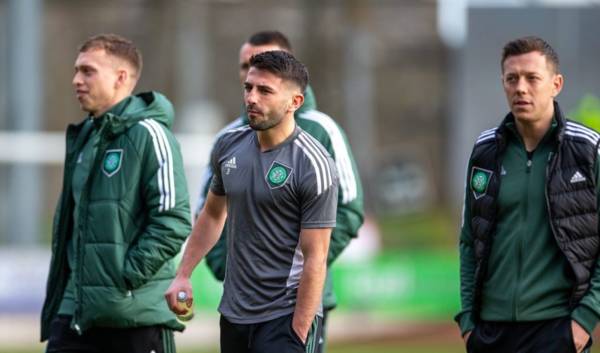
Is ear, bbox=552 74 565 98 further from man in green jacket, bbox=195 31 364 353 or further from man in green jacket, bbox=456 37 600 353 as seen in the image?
man in green jacket, bbox=195 31 364 353

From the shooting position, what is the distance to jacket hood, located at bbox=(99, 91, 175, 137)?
6.67m

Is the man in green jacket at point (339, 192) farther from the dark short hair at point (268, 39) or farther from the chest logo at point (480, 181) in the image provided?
the chest logo at point (480, 181)

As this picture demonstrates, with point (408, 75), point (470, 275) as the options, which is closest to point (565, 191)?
point (470, 275)

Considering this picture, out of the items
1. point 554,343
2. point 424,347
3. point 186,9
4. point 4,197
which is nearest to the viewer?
point 554,343

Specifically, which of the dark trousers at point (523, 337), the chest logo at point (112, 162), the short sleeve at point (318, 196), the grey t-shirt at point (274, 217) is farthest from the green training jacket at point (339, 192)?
the short sleeve at point (318, 196)

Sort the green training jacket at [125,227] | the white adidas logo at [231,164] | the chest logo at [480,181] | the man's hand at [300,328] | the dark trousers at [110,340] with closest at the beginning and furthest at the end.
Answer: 1. the man's hand at [300,328]
2. the white adidas logo at [231,164]
3. the chest logo at [480,181]
4. the green training jacket at [125,227]
5. the dark trousers at [110,340]

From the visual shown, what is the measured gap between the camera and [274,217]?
19.0ft

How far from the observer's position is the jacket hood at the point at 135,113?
6672 mm

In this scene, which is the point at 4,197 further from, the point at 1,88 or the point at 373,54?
the point at 373,54

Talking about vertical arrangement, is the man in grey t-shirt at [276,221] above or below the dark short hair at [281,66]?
below

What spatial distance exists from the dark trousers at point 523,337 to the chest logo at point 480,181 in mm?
591

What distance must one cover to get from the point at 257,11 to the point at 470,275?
33756 millimetres

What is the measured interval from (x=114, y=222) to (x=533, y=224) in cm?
200

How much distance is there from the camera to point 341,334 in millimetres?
19219
